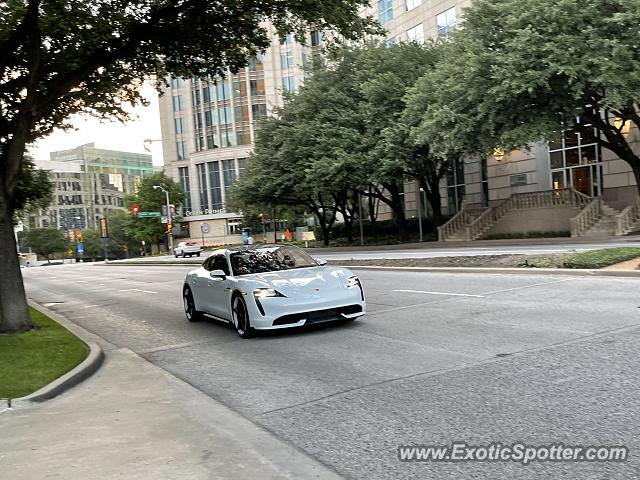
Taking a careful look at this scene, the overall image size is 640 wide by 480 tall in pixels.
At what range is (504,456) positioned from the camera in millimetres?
4074

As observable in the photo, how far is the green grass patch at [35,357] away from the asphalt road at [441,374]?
3.44 feet

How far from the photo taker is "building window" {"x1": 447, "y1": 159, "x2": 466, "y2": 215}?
4438 centimetres

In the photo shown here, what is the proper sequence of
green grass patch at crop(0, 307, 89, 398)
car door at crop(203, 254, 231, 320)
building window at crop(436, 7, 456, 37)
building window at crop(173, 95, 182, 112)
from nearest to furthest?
1. green grass patch at crop(0, 307, 89, 398)
2. car door at crop(203, 254, 231, 320)
3. building window at crop(436, 7, 456, 37)
4. building window at crop(173, 95, 182, 112)

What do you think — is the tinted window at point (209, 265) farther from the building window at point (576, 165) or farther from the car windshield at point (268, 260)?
the building window at point (576, 165)

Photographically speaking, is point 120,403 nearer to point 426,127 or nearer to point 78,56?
point 78,56

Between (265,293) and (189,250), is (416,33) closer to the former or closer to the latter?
(189,250)

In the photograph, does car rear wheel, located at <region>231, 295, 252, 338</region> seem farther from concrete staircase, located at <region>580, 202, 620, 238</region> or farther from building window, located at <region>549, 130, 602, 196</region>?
building window, located at <region>549, 130, 602, 196</region>

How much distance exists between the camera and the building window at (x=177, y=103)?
9581cm

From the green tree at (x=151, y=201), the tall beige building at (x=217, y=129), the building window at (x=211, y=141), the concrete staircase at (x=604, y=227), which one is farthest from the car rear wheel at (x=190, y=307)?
the building window at (x=211, y=141)

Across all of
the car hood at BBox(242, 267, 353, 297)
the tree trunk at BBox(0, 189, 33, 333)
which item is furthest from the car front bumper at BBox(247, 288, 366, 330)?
the tree trunk at BBox(0, 189, 33, 333)

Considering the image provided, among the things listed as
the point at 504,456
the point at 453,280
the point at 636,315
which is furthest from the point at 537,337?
the point at 453,280

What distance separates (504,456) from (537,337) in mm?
3848

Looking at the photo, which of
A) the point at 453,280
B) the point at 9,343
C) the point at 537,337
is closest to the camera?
the point at 537,337

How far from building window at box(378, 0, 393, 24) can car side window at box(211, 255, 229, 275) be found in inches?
1729
